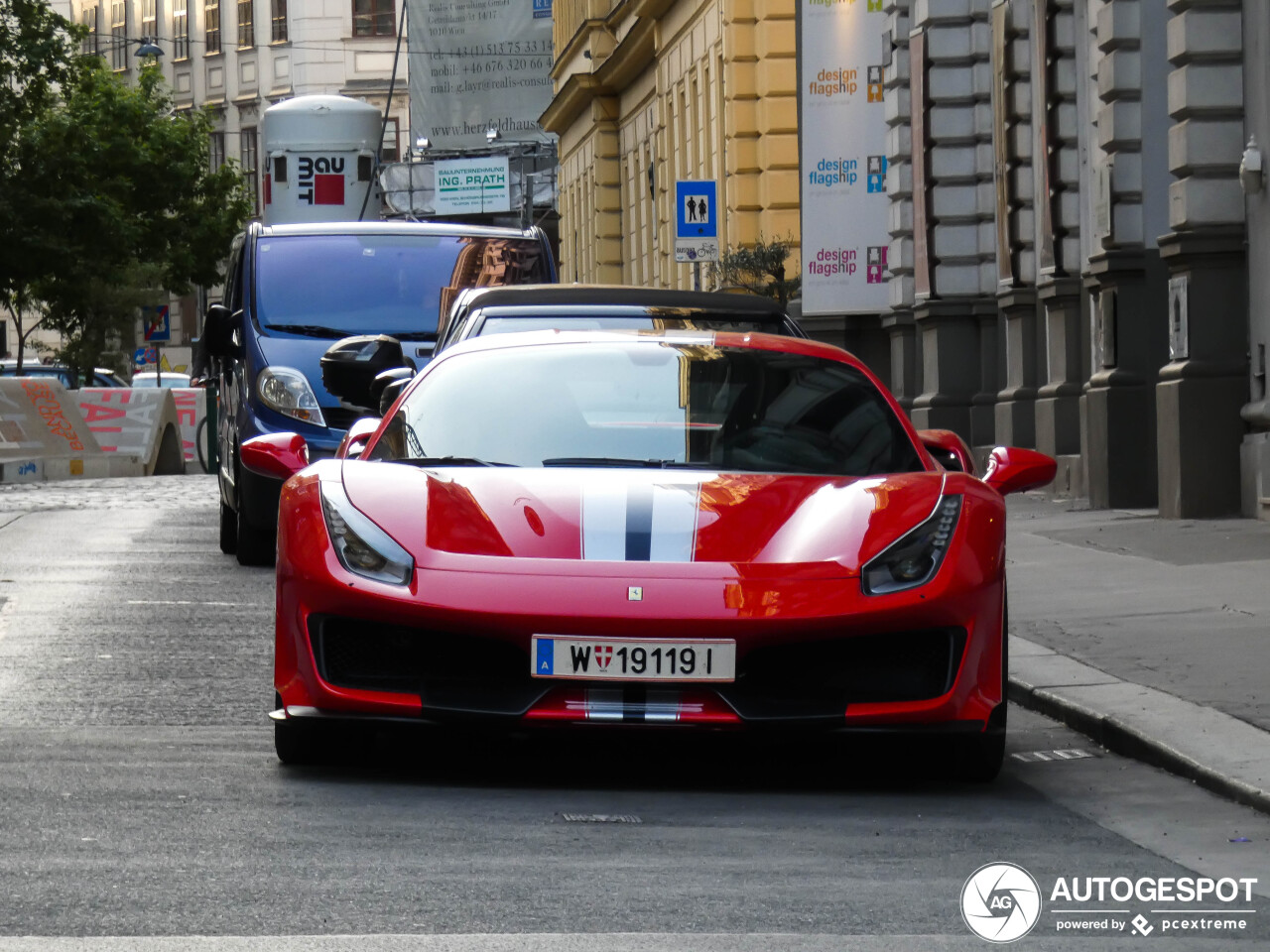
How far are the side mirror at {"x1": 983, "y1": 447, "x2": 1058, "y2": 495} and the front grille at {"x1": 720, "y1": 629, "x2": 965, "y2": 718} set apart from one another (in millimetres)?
1114

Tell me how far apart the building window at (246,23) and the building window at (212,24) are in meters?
1.40

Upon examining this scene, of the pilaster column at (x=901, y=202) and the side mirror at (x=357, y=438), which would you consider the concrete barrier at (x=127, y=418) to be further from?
the side mirror at (x=357, y=438)

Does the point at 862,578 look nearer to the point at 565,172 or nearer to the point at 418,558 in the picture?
the point at 418,558

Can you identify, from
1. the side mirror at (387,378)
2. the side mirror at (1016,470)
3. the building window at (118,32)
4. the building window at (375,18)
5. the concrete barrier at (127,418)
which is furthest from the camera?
the building window at (118,32)

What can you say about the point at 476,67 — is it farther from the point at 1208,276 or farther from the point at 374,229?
the point at 1208,276

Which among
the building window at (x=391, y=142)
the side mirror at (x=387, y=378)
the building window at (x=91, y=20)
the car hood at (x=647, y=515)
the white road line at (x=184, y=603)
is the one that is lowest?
the white road line at (x=184, y=603)

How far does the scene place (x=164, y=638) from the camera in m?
10.6

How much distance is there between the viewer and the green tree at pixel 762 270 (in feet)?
98.0

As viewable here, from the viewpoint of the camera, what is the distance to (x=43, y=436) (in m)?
30.4

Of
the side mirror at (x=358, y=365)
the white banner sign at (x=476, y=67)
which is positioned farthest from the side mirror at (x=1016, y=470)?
the white banner sign at (x=476, y=67)

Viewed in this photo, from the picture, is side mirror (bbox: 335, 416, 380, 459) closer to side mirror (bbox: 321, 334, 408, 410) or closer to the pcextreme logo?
side mirror (bbox: 321, 334, 408, 410)

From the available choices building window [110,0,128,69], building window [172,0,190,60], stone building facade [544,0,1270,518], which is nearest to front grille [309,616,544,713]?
stone building facade [544,0,1270,518]

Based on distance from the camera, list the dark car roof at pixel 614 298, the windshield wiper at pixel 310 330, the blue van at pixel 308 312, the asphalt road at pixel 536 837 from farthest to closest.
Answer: the windshield wiper at pixel 310 330 < the blue van at pixel 308 312 < the dark car roof at pixel 614 298 < the asphalt road at pixel 536 837

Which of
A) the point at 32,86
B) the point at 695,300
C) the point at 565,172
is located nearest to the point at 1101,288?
the point at 695,300
